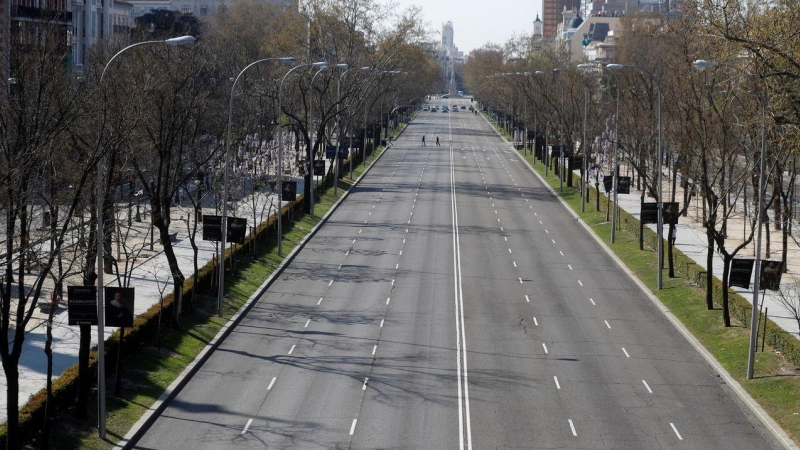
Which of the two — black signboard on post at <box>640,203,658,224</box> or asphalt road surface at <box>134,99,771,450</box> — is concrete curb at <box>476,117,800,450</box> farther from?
black signboard on post at <box>640,203,658,224</box>

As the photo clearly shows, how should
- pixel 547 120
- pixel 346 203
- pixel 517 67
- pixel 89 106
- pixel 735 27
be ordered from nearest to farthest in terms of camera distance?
pixel 735 27, pixel 89 106, pixel 346 203, pixel 547 120, pixel 517 67

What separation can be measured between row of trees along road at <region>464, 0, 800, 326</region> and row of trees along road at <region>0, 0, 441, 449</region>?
1483cm

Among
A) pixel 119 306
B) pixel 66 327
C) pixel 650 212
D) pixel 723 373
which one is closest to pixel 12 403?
pixel 119 306

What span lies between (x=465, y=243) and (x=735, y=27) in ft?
102

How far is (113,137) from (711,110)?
30.9m

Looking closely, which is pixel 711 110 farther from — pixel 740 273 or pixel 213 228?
pixel 213 228

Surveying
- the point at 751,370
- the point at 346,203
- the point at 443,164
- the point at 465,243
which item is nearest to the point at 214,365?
the point at 751,370

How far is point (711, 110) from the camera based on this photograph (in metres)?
49.0

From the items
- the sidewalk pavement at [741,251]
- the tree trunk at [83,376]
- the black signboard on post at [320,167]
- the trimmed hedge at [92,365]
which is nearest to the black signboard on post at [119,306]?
the tree trunk at [83,376]

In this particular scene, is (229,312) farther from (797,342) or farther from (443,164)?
(443,164)

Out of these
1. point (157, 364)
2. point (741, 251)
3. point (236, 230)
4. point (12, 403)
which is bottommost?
point (157, 364)

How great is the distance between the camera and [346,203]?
75.1 m

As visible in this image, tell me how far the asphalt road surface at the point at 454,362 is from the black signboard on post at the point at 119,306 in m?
2.62

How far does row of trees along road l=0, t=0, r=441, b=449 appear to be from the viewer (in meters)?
23.4
